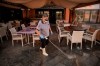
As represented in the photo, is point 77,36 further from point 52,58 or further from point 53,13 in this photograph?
point 53,13

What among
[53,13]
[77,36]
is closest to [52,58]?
[77,36]

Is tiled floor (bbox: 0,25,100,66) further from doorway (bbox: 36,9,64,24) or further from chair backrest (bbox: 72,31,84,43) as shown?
doorway (bbox: 36,9,64,24)

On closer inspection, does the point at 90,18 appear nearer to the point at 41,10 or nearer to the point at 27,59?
the point at 41,10

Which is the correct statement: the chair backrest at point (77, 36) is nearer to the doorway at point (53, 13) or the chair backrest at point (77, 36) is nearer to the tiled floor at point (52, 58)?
the tiled floor at point (52, 58)

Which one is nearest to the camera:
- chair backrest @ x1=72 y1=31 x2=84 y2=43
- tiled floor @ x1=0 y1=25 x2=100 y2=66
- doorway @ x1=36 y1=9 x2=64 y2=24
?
tiled floor @ x1=0 y1=25 x2=100 y2=66

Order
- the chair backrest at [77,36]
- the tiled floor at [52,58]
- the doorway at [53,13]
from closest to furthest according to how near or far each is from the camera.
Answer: the tiled floor at [52,58], the chair backrest at [77,36], the doorway at [53,13]

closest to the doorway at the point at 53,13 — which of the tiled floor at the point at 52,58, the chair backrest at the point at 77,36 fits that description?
the chair backrest at the point at 77,36

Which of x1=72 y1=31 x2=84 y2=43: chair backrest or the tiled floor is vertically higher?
x1=72 y1=31 x2=84 y2=43: chair backrest

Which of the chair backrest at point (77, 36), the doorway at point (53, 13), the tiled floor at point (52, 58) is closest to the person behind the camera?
the tiled floor at point (52, 58)

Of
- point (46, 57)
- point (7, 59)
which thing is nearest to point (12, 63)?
point (7, 59)

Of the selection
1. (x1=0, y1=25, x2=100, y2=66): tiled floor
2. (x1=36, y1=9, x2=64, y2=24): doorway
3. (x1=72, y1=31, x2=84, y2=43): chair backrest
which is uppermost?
(x1=36, y1=9, x2=64, y2=24): doorway

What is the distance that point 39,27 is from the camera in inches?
172

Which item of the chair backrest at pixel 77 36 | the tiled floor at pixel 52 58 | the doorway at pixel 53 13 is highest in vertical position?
the doorway at pixel 53 13

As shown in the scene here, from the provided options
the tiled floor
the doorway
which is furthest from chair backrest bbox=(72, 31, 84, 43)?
the doorway
